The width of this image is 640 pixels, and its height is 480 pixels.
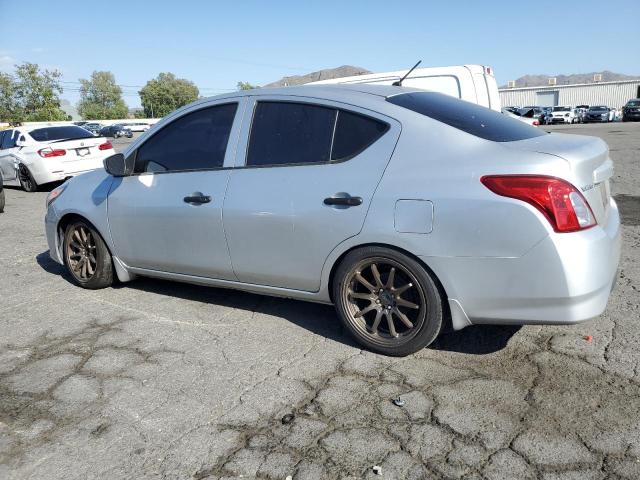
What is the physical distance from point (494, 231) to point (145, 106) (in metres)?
124

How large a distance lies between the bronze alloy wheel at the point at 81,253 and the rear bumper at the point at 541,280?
10.6 feet

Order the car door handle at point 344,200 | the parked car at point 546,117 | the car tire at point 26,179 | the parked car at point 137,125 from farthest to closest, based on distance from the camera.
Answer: the parked car at point 137,125 → the parked car at point 546,117 → the car tire at point 26,179 → the car door handle at point 344,200

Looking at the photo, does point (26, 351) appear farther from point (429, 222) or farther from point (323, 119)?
point (429, 222)

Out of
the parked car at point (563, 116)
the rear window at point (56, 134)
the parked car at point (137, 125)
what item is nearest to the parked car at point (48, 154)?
the rear window at point (56, 134)

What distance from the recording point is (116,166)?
4594 millimetres

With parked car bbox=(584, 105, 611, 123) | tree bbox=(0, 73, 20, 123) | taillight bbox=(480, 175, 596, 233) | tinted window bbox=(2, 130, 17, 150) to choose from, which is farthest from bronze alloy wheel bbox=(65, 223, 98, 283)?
tree bbox=(0, 73, 20, 123)

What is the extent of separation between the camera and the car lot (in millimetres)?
2574

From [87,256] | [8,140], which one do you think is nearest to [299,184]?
[87,256]

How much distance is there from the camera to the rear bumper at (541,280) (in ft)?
9.64

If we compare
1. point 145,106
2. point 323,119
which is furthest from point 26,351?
point 145,106

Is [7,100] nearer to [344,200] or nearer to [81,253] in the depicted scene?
[81,253]

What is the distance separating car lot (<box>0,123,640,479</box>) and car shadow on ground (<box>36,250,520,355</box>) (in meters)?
0.02

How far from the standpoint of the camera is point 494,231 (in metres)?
3.03

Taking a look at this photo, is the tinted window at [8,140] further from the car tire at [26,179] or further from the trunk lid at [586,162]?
the trunk lid at [586,162]
